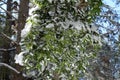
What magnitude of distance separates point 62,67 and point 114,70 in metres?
13.5

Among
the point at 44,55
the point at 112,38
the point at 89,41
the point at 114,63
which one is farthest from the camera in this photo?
the point at 114,63

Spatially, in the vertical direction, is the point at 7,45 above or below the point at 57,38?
below

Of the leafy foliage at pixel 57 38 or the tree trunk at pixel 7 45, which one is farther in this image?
the tree trunk at pixel 7 45

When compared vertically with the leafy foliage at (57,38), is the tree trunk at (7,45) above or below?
below

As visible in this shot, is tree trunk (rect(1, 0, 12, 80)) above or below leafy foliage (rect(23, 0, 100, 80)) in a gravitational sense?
below

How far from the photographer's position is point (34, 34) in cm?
649

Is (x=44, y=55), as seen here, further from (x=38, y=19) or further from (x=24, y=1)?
(x=24, y=1)

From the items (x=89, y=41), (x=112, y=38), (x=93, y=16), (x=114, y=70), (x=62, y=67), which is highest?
(x=93, y=16)

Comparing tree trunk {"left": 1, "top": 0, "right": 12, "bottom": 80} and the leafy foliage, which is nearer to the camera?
the leafy foliage

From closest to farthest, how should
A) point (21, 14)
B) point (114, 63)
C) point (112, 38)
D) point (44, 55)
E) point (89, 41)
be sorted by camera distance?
point (44, 55), point (89, 41), point (21, 14), point (112, 38), point (114, 63)

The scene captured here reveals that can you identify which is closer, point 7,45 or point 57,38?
point 57,38

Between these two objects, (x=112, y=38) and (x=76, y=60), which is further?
(x=112, y=38)

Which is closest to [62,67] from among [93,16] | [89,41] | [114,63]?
[89,41]

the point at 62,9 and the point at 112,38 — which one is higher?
the point at 62,9
